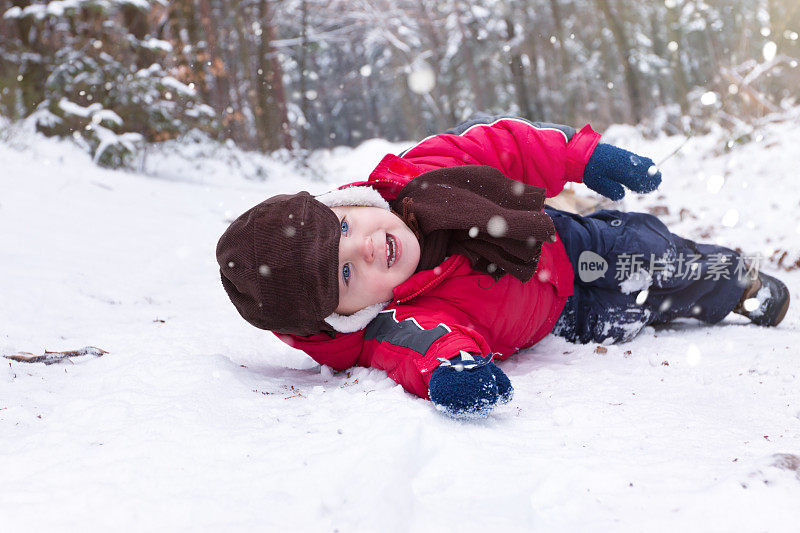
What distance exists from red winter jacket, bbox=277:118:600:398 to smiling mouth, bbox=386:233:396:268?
0.33 ft

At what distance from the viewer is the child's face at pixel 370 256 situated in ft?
6.10

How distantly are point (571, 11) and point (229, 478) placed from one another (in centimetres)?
2307

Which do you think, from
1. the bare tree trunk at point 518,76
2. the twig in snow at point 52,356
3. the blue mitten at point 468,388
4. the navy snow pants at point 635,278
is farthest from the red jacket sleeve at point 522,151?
the bare tree trunk at point 518,76

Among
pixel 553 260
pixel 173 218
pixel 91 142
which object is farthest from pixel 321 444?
pixel 91 142

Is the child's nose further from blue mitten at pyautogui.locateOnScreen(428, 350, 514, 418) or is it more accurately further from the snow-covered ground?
blue mitten at pyautogui.locateOnScreen(428, 350, 514, 418)

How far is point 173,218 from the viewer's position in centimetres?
436

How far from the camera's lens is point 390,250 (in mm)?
1950

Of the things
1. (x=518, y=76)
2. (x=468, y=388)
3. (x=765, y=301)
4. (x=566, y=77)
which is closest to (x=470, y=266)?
(x=468, y=388)

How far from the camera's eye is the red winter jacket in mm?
1718

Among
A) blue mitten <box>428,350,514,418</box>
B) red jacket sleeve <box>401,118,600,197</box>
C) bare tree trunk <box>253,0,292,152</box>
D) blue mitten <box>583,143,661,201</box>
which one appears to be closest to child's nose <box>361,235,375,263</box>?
blue mitten <box>428,350,514,418</box>

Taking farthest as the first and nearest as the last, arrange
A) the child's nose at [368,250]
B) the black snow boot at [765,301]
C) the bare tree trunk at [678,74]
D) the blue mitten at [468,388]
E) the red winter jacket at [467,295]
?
the bare tree trunk at [678,74] < the black snow boot at [765,301] < the child's nose at [368,250] < the red winter jacket at [467,295] < the blue mitten at [468,388]

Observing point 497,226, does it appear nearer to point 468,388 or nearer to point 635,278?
point 468,388

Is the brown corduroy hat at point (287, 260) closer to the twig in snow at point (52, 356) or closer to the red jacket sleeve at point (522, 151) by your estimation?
the twig in snow at point (52, 356)

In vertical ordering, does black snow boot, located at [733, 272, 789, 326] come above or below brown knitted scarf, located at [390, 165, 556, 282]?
below
